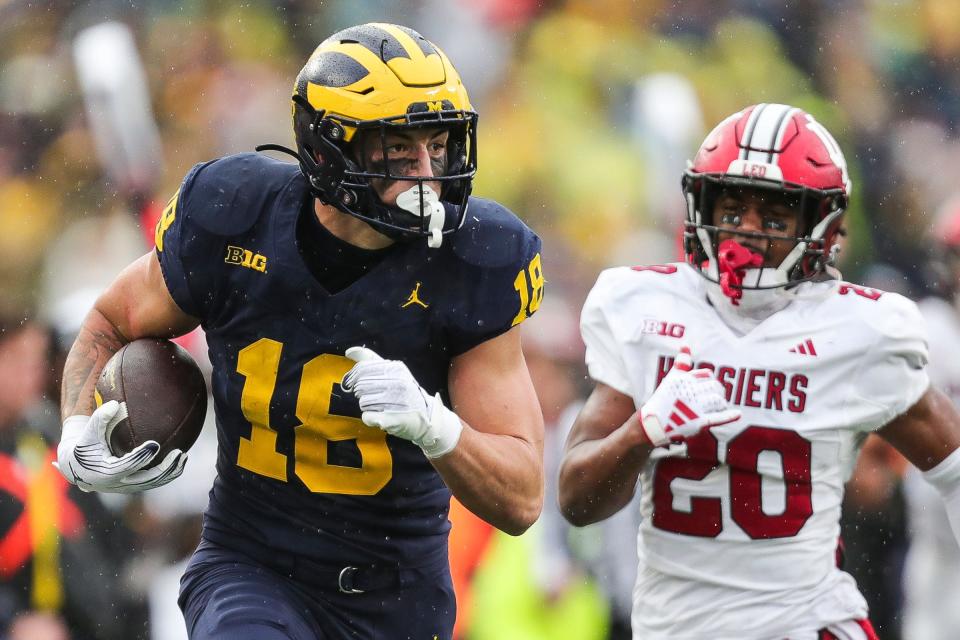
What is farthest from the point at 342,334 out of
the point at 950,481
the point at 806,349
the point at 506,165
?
the point at 506,165

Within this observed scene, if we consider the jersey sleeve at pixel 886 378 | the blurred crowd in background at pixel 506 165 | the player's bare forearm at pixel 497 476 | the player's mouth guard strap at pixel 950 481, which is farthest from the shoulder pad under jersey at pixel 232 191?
the blurred crowd in background at pixel 506 165

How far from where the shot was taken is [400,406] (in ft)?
7.36

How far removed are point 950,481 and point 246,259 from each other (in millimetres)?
1498

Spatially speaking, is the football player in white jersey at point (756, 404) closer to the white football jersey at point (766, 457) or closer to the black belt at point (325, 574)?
the white football jersey at point (766, 457)

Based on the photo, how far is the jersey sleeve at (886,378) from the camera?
2.72m

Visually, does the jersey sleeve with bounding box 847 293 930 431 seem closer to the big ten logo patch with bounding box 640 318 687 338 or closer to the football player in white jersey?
the football player in white jersey

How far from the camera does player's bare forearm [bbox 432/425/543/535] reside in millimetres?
2361

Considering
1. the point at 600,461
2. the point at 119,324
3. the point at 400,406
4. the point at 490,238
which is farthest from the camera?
the point at 119,324

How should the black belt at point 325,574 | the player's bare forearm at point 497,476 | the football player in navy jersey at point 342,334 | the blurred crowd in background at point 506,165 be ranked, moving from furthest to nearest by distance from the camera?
the blurred crowd in background at point 506,165
the black belt at point 325,574
the football player in navy jersey at point 342,334
the player's bare forearm at point 497,476

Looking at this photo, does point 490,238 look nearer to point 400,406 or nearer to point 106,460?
point 400,406

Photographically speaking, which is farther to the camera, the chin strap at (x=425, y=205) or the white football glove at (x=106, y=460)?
the white football glove at (x=106, y=460)

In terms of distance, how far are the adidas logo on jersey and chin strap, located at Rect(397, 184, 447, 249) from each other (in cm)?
80

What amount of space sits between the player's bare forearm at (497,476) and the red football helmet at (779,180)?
1.87ft

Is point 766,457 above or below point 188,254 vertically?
below
